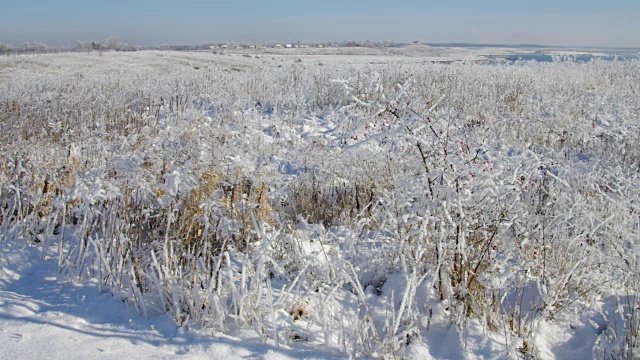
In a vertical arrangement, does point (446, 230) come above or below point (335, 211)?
above

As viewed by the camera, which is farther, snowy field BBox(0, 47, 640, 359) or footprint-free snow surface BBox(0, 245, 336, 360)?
snowy field BBox(0, 47, 640, 359)

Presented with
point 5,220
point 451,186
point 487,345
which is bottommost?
point 487,345

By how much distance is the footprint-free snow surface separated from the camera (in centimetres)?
275

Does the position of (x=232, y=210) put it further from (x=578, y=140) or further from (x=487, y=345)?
(x=578, y=140)

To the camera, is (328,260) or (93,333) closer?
(93,333)

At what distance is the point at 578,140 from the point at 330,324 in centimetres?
711

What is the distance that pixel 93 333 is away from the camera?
2943 millimetres

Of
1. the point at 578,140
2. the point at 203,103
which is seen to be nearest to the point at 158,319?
the point at 578,140

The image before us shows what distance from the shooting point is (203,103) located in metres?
11.4

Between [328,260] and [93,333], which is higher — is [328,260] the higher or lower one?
the higher one

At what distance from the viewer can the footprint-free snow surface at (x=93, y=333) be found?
2.75 meters

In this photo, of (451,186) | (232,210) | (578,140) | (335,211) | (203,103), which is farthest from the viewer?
(203,103)

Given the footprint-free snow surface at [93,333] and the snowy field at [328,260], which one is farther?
the snowy field at [328,260]

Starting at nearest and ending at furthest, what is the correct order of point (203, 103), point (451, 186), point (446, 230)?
1. point (451, 186)
2. point (446, 230)
3. point (203, 103)
